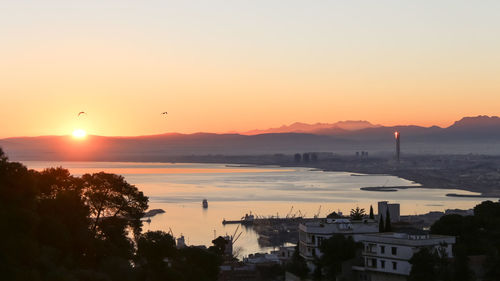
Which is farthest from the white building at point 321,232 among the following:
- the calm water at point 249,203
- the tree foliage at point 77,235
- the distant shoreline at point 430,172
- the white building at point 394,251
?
the distant shoreline at point 430,172

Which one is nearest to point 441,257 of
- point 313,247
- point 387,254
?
point 387,254

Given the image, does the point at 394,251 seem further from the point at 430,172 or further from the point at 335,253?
the point at 430,172

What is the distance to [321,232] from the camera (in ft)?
66.6

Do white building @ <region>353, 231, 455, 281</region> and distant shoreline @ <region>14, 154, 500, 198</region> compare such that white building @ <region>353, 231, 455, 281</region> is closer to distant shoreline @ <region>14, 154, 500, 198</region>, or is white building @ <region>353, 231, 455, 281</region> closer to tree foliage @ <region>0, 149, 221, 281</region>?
tree foliage @ <region>0, 149, 221, 281</region>

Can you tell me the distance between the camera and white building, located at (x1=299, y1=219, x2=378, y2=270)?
20.2 meters

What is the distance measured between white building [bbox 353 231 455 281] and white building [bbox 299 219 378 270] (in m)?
1.52

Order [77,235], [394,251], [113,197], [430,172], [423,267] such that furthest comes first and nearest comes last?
[430,172] → [394,251] → [423,267] → [113,197] → [77,235]

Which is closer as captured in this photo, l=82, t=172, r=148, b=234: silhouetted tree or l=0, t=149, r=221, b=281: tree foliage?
l=0, t=149, r=221, b=281: tree foliage

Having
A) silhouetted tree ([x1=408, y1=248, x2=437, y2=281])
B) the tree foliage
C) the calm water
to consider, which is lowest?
the calm water

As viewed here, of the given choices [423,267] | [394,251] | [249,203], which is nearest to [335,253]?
[394,251]

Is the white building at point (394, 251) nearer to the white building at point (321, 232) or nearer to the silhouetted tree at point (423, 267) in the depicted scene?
the silhouetted tree at point (423, 267)

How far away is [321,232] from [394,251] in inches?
107

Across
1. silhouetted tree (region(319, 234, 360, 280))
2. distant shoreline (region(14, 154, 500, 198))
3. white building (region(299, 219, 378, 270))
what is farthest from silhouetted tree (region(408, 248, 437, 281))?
distant shoreline (region(14, 154, 500, 198))

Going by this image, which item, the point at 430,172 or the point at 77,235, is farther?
the point at 430,172
